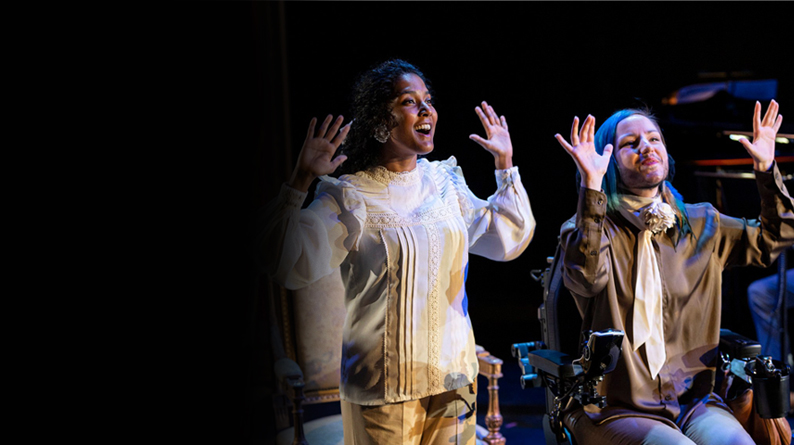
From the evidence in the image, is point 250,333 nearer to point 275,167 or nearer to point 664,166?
point 275,167

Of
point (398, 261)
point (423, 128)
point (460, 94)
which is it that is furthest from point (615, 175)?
point (398, 261)

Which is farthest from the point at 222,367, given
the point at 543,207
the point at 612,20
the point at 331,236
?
the point at 612,20

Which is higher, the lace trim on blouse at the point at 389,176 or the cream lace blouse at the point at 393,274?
the lace trim on blouse at the point at 389,176

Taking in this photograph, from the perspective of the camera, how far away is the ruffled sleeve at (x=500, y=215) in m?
1.71

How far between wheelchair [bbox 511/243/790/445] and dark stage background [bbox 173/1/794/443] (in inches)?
9.4

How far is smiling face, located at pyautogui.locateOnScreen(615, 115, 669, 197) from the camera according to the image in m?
1.82

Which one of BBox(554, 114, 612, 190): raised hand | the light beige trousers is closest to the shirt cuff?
BBox(554, 114, 612, 190): raised hand

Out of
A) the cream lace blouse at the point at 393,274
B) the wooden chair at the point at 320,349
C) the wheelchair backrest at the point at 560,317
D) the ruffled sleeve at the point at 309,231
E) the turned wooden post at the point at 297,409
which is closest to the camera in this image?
the ruffled sleeve at the point at 309,231

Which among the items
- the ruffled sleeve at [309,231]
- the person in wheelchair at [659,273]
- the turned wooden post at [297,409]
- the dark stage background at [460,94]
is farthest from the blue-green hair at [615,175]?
the turned wooden post at [297,409]

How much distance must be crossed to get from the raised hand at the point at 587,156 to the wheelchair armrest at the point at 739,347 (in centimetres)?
64

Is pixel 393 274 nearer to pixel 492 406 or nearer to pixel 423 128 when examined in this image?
pixel 423 128

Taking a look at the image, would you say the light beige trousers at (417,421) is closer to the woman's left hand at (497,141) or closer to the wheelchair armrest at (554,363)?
the wheelchair armrest at (554,363)

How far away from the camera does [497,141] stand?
172 centimetres

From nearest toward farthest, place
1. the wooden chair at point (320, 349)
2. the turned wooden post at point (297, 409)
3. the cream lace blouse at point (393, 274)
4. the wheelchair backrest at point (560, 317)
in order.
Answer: the cream lace blouse at point (393, 274) → the turned wooden post at point (297, 409) → the wheelchair backrest at point (560, 317) → the wooden chair at point (320, 349)
